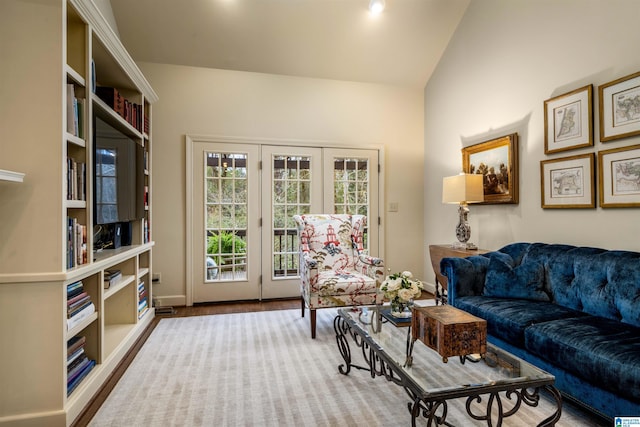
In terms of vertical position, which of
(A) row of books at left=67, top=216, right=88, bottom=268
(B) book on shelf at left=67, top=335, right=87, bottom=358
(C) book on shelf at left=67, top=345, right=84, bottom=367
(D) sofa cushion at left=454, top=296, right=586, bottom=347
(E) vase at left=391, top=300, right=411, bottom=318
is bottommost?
(C) book on shelf at left=67, top=345, right=84, bottom=367

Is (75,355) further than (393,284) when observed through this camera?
No

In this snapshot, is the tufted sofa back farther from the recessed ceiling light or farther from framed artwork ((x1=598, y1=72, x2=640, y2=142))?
the recessed ceiling light

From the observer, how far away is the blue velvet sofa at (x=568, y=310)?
1.54 meters

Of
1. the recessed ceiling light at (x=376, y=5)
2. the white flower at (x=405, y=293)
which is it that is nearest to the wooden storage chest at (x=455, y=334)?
the white flower at (x=405, y=293)

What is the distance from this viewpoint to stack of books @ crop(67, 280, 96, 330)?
1803 millimetres

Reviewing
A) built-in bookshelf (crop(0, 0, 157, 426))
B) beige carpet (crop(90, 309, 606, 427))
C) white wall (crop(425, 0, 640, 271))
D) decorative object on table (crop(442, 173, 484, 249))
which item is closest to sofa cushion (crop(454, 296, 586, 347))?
beige carpet (crop(90, 309, 606, 427))

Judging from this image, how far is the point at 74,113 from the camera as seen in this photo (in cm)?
185

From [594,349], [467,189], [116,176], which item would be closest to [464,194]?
[467,189]

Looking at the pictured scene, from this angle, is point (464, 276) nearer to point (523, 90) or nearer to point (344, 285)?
point (344, 285)

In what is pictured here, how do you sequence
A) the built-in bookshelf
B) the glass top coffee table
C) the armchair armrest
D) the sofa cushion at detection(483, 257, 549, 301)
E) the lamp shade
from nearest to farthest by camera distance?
the glass top coffee table < the built-in bookshelf < the sofa cushion at detection(483, 257, 549, 301) < the armchair armrest < the lamp shade

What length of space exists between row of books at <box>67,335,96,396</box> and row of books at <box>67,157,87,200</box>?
836 mm

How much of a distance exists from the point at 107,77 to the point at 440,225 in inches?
148

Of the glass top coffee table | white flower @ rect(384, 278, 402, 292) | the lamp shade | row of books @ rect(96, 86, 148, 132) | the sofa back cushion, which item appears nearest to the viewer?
the glass top coffee table

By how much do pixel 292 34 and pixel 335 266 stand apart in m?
2.59
